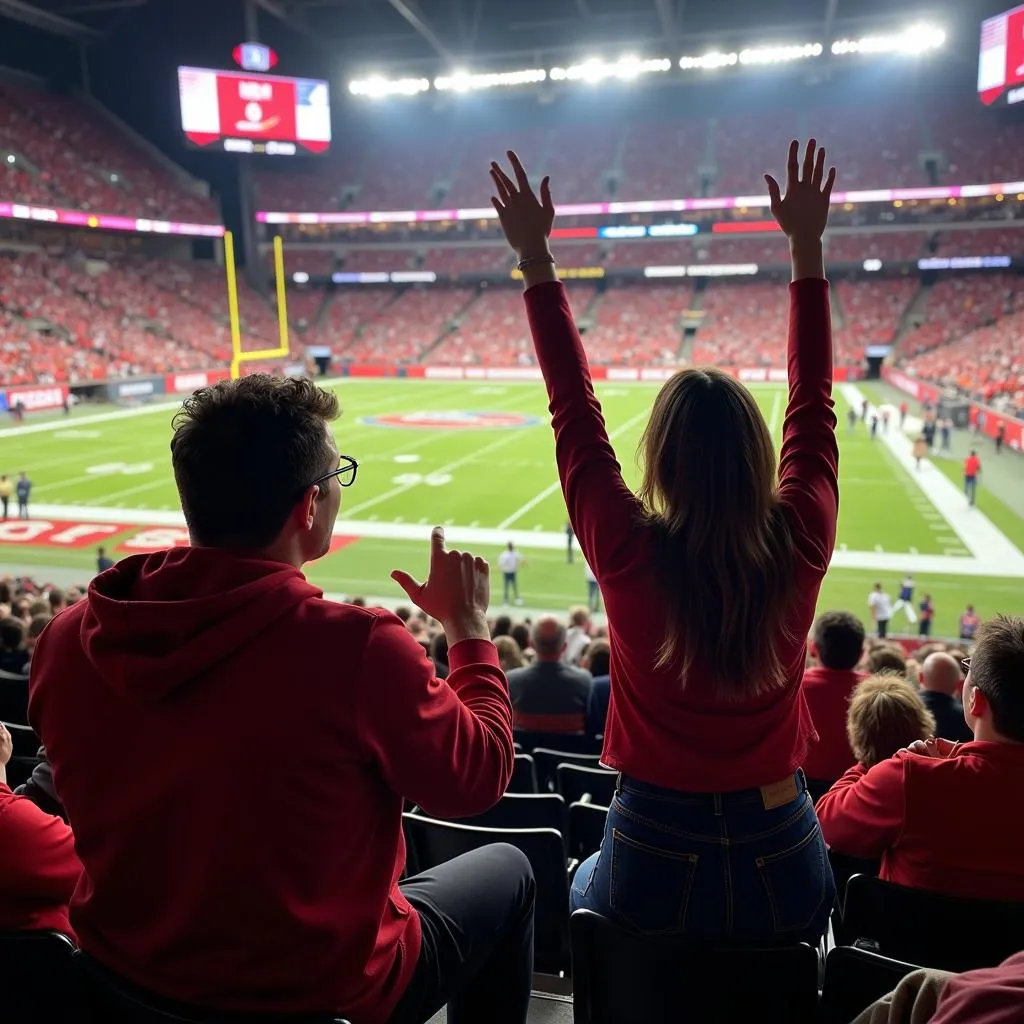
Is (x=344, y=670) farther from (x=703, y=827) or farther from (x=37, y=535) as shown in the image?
(x=37, y=535)

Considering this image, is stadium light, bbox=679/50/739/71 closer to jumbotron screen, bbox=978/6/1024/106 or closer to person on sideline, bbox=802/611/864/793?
jumbotron screen, bbox=978/6/1024/106

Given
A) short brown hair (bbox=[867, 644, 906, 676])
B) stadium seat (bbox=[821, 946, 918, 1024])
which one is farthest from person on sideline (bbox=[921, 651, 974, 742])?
stadium seat (bbox=[821, 946, 918, 1024])

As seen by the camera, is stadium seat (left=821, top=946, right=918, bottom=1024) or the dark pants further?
the dark pants

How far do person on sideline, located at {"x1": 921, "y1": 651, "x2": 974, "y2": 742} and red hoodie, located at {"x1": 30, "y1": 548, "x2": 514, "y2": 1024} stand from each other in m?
3.38

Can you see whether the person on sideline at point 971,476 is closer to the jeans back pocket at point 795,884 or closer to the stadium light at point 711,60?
the jeans back pocket at point 795,884

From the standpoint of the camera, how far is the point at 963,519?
17328 mm

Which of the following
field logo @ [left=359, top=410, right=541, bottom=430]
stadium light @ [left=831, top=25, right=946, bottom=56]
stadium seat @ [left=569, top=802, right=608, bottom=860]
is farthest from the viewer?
stadium light @ [left=831, top=25, right=946, bottom=56]

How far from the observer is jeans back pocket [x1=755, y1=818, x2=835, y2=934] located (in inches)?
74.4

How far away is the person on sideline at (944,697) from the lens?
4.36 metres

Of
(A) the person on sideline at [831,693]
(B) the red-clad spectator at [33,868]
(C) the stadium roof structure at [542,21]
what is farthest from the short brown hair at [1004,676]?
(C) the stadium roof structure at [542,21]

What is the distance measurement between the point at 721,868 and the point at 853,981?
31 cm

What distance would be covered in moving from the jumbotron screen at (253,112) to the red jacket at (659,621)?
1813 inches

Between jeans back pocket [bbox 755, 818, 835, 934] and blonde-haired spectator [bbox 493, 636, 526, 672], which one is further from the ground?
jeans back pocket [bbox 755, 818, 835, 934]

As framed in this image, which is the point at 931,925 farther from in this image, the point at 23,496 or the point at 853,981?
the point at 23,496
